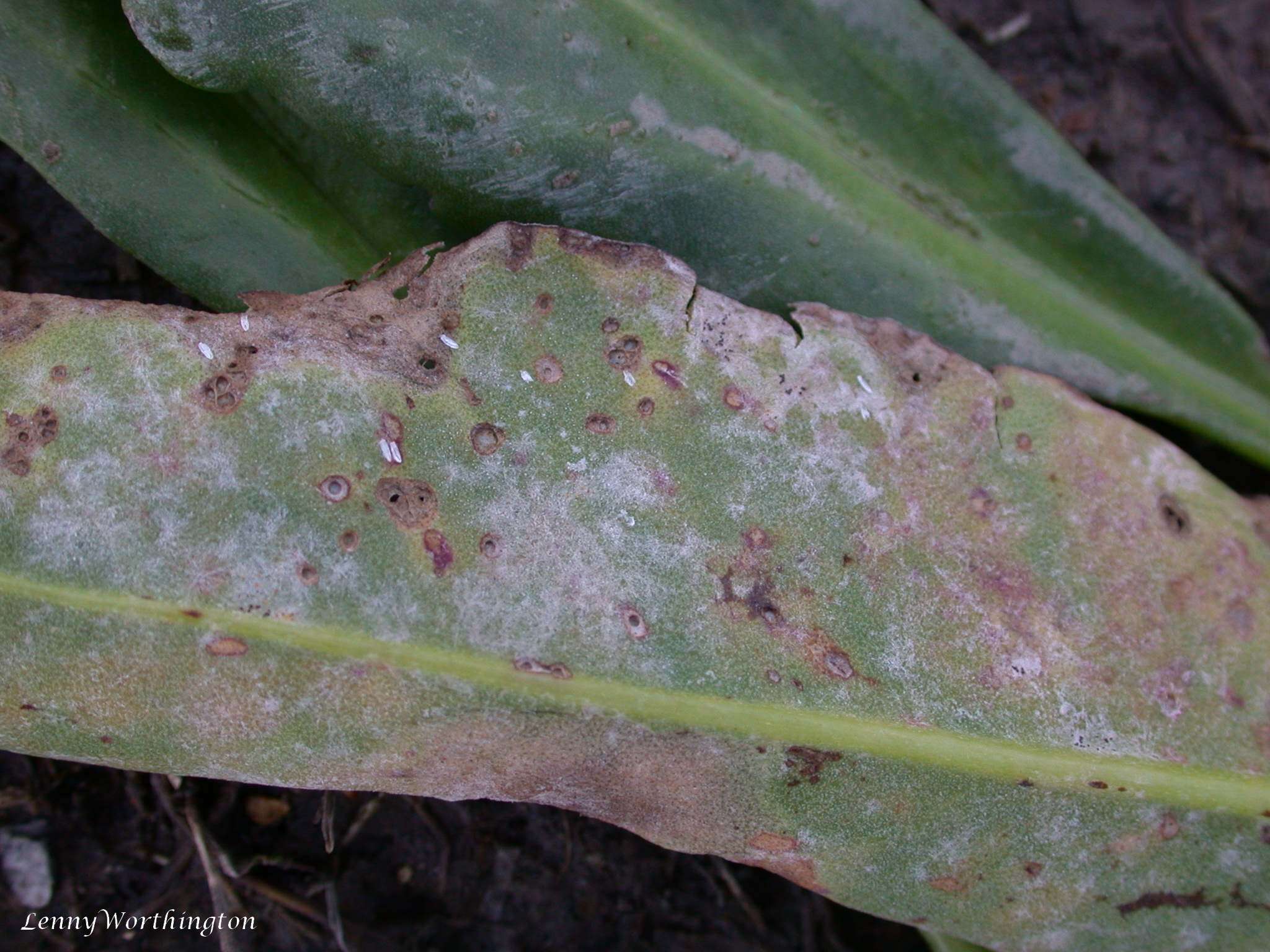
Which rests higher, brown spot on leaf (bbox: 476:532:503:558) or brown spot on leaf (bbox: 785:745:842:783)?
brown spot on leaf (bbox: 476:532:503:558)

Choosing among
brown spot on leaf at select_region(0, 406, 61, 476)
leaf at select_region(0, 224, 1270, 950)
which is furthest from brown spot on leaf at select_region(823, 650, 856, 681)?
brown spot on leaf at select_region(0, 406, 61, 476)

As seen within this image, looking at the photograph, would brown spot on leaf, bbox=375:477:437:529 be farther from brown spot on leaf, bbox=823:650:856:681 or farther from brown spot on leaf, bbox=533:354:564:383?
brown spot on leaf, bbox=823:650:856:681

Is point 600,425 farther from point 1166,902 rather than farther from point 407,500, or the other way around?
point 1166,902

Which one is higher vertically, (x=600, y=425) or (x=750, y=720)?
(x=600, y=425)

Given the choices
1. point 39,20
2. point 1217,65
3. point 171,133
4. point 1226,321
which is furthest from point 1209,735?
point 39,20

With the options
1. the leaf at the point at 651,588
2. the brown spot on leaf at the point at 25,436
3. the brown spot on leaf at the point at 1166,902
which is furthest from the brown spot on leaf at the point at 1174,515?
the brown spot on leaf at the point at 25,436

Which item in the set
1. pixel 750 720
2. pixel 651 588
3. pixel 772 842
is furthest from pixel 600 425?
pixel 772 842

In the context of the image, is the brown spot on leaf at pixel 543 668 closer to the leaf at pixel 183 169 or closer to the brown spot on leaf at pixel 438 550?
the brown spot on leaf at pixel 438 550
